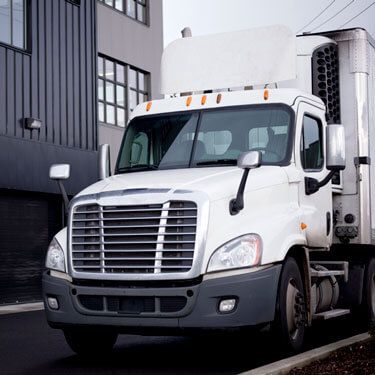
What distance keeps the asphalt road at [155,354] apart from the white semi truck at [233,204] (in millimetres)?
398

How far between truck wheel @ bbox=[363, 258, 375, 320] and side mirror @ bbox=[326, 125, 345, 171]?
2859 mm

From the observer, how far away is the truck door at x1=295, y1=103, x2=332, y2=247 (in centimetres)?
1023

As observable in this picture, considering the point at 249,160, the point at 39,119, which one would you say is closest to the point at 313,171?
the point at 249,160

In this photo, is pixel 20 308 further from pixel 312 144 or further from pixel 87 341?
pixel 312 144

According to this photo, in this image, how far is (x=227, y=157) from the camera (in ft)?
33.3

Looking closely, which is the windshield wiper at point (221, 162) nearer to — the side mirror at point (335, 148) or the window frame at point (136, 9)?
the side mirror at point (335, 148)

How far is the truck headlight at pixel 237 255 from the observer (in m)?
8.82

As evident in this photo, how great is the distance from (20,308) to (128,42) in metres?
12.1

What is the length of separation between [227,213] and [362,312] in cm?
424

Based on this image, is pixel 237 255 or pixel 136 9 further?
pixel 136 9

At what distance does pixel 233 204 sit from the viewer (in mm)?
9141

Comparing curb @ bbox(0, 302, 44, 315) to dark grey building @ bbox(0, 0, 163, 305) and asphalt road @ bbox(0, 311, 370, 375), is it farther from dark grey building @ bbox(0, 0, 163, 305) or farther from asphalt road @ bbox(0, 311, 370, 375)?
asphalt road @ bbox(0, 311, 370, 375)

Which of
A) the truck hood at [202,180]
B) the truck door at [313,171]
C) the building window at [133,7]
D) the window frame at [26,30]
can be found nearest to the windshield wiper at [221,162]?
the truck hood at [202,180]

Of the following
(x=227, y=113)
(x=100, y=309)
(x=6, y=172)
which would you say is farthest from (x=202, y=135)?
(x=6, y=172)
